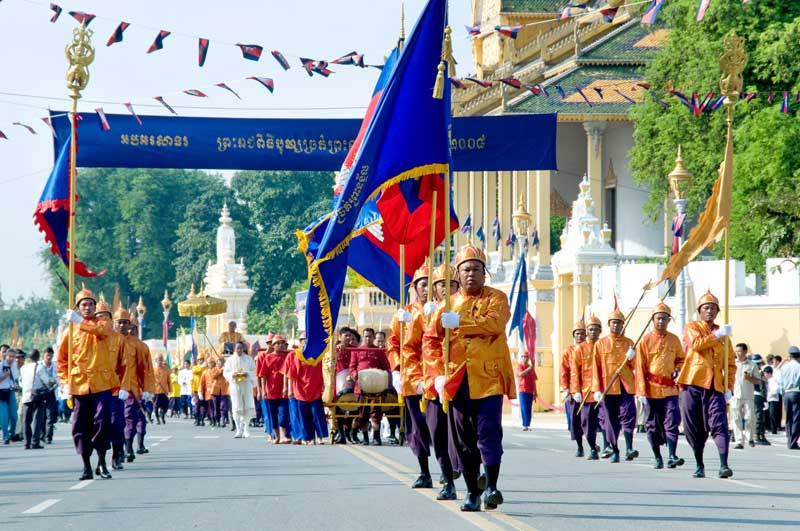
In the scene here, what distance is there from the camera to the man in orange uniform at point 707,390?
17.1 meters

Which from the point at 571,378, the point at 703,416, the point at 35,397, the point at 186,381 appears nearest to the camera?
the point at 703,416

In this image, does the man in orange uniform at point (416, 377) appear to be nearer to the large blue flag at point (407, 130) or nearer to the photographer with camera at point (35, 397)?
the large blue flag at point (407, 130)

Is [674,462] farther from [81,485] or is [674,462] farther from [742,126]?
[742,126]

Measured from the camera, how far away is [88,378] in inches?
676

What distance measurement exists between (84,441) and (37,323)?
532ft

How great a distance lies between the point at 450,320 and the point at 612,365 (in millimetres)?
8749

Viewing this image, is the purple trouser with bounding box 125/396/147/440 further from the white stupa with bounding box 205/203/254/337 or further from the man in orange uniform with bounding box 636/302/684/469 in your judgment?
the white stupa with bounding box 205/203/254/337

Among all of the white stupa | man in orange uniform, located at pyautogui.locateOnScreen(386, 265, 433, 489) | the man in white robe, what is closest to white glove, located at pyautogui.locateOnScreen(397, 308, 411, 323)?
man in orange uniform, located at pyautogui.locateOnScreen(386, 265, 433, 489)

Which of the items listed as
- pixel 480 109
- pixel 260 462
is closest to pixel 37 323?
pixel 480 109

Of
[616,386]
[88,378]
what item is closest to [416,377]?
[88,378]

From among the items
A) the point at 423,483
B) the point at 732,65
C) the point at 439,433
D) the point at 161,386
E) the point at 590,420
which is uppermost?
the point at 732,65

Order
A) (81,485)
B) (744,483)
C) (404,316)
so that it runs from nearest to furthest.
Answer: (404,316) → (744,483) → (81,485)

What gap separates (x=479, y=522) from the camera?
38.1 ft

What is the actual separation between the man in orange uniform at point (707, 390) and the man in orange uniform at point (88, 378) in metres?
5.96
